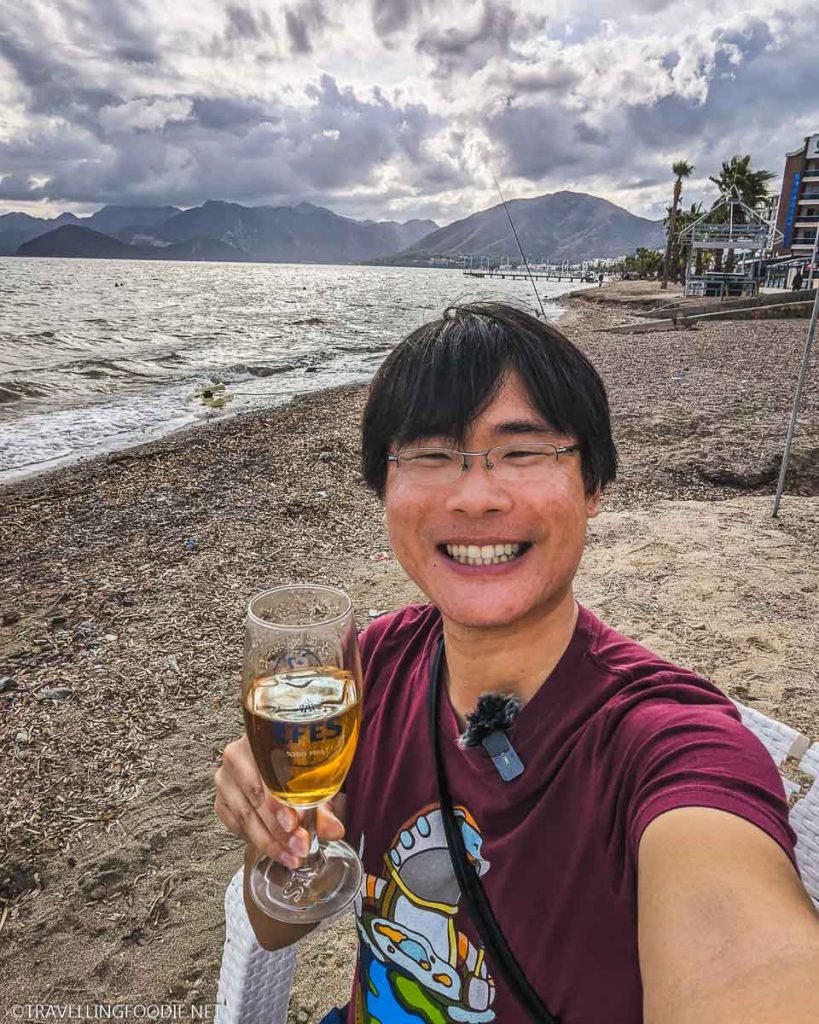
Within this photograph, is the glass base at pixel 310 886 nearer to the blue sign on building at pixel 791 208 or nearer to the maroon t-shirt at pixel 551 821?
the maroon t-shirt at pixel 551 821

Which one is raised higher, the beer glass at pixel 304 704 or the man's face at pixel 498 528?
the man's face at pixel 498 528

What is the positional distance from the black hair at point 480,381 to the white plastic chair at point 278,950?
2.53ft

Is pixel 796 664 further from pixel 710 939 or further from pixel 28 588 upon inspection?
pixel 28 588

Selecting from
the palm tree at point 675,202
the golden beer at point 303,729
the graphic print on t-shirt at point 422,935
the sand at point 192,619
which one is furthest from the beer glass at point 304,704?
the palm tree at point 675,202

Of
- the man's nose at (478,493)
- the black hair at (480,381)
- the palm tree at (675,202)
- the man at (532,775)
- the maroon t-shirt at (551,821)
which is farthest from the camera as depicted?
the palm tree at (675,202)

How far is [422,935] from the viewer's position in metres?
1.24

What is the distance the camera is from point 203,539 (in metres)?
6.41

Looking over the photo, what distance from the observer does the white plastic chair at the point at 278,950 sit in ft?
4.75

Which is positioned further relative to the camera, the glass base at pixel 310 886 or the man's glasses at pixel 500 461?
the man's glasses at pixel 500 461

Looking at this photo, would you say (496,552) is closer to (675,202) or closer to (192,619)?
(192,619)

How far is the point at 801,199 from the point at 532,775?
78.2m

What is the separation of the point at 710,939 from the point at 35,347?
1139 inches

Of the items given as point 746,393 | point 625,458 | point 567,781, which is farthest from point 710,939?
point 746,393

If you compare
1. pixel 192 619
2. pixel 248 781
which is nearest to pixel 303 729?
pixel 248 781
